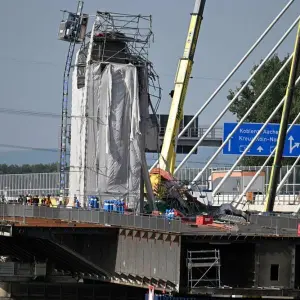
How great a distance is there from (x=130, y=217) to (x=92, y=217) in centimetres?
334

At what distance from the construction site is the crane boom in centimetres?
10

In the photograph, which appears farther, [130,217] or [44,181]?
[44,181]

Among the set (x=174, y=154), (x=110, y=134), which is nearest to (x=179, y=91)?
(x=174, y=154)

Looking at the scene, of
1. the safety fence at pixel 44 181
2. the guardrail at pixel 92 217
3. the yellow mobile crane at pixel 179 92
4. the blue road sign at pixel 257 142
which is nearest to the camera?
the guardrail at pixel 92 217

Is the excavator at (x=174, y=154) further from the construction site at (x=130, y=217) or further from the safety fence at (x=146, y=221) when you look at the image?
the safety fence at (x=146, y=221)

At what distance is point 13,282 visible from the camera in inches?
2837

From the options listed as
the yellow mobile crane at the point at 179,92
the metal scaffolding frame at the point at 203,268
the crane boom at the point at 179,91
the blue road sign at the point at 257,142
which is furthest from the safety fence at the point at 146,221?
the blue road sign at the point at 257,142

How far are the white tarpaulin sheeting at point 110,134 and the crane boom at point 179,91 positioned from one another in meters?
10.1

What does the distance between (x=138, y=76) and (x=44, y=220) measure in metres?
14.9

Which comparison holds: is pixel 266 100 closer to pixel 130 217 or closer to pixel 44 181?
pixel 44 181

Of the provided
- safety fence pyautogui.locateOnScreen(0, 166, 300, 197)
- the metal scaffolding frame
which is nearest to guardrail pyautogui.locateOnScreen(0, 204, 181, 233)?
the metal scaffolding frame

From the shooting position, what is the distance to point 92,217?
197ft

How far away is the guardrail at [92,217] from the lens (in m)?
54.3

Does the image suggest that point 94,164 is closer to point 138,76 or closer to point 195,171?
point 138,76
